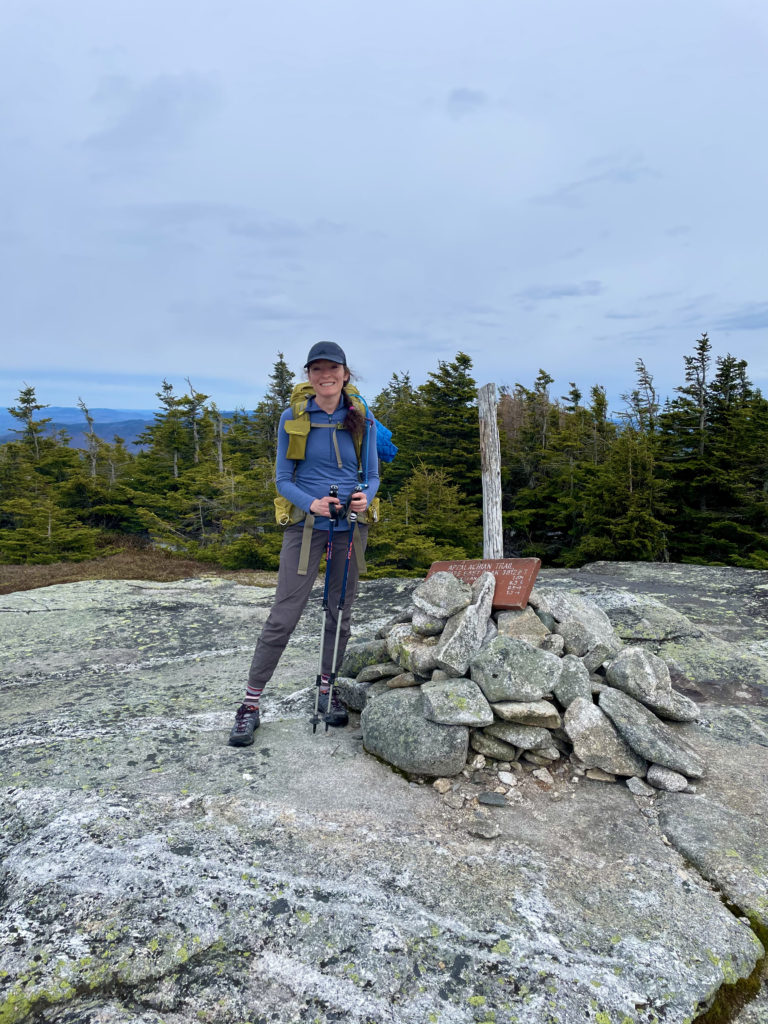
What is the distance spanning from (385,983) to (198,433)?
4077 centimetres

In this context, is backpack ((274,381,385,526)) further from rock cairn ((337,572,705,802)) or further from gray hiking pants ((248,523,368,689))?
rock cairn ((337,572,705,802))

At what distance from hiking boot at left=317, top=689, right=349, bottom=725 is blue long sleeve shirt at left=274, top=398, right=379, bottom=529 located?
156 cm

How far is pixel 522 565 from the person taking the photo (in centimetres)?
499

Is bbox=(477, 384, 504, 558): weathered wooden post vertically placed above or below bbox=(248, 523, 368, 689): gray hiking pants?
above

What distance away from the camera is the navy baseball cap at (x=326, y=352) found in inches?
166

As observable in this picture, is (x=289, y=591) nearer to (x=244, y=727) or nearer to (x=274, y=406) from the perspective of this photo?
(x=244, y=727)

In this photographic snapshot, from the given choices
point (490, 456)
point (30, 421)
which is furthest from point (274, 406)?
point (490, 456)

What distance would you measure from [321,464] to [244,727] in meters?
2.18

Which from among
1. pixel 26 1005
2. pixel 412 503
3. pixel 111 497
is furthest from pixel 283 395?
pixel 26 1005

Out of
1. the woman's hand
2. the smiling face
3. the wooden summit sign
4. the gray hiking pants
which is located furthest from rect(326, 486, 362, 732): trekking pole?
the wooden summit sign

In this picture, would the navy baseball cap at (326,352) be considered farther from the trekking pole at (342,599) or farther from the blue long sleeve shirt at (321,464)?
the trekking pole at (342,599)

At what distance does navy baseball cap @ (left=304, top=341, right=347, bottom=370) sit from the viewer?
166 inches

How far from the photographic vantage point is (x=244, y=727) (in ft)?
14.2

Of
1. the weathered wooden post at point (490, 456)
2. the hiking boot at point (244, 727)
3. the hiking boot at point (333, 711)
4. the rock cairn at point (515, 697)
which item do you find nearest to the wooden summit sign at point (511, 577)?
the rock cairn at point (515, 697)
